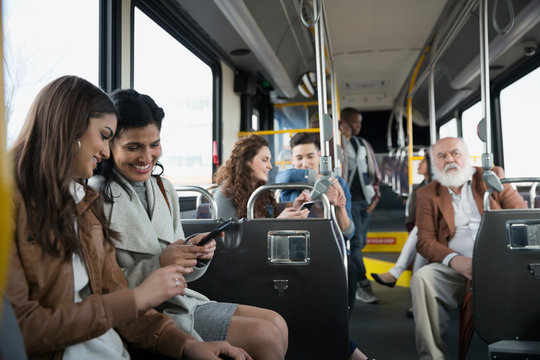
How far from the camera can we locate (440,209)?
2.80m

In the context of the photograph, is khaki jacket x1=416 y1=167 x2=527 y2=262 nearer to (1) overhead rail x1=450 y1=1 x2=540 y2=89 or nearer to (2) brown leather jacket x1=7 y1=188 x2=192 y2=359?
(1) overhead rail x1=450 y1=1 x2=540 y2=89

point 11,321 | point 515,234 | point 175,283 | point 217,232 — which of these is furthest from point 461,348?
point 11,321

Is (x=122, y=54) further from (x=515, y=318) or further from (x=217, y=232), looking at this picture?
(x=515, y=318)

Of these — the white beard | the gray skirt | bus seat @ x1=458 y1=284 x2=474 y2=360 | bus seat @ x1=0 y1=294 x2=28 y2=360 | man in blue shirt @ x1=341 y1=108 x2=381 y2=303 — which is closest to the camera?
bus seat @ x1=0 y1=294 x2=28 y2=360

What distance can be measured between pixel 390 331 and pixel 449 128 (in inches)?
282

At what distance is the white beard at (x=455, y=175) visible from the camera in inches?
116

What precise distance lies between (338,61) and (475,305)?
5133mm

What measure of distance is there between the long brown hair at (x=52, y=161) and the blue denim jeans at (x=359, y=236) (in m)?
3.39

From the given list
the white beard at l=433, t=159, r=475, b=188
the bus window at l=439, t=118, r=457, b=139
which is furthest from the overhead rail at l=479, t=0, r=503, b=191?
the bus window at l=439, t=118, r=457, b=139

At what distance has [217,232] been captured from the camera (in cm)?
139

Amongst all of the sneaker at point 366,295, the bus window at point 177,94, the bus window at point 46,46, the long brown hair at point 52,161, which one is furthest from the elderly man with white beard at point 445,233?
the bus window at point 46,46

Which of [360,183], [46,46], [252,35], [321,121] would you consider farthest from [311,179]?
[360,183]

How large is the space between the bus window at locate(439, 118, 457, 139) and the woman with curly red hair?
668cm

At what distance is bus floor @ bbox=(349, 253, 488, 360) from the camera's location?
283 centimetres
